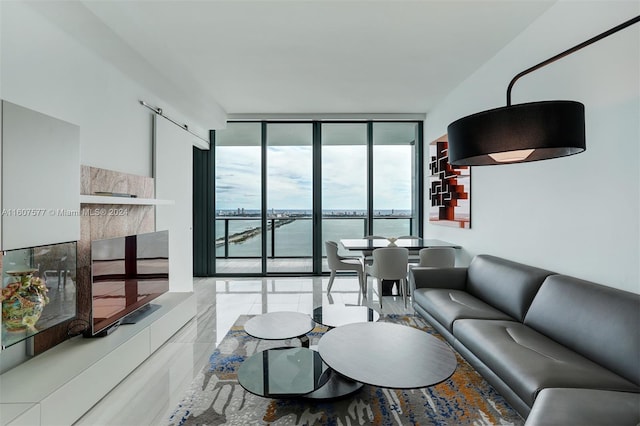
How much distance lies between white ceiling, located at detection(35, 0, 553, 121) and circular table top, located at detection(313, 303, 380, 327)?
257cm

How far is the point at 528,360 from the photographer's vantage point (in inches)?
69.8

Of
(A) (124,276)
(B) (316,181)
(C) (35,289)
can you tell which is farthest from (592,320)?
(B) (316,181)

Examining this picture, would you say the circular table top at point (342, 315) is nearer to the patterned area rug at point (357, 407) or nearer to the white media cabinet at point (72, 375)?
the patterned area rug at point (357, 407)

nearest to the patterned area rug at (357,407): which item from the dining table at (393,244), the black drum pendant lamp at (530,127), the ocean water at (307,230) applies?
the black drum pendant lamp at (530,127)

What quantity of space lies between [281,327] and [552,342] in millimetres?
1848

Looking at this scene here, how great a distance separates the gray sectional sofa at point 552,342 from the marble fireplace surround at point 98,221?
2.89 m

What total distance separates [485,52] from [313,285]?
3.88 metres

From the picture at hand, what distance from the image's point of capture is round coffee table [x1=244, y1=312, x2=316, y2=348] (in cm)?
233

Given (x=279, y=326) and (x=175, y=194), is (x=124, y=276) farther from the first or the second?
(x=175, y=194)

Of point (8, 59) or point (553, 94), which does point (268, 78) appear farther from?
point (553, 94)

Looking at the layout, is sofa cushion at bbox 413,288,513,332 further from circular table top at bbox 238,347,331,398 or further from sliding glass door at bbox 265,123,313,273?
sliding glass door at bbox 265,123,313,273

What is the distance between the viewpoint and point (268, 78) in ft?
13.4

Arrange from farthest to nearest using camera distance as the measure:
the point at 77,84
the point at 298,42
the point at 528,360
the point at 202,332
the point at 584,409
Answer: the point at 202,332 < the point at 298,42 < the point at 77,84 < the point at 528,360 < the point at 584,409

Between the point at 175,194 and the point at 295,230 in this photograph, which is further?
the point at 295,230
